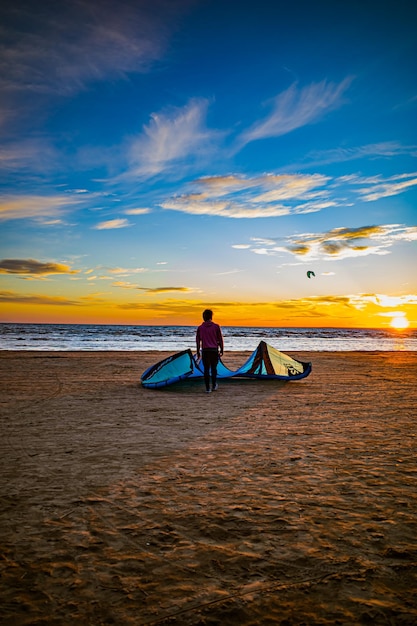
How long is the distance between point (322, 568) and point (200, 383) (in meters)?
8.17

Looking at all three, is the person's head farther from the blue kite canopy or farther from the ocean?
the ocean

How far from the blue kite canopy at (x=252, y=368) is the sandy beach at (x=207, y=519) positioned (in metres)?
3.35

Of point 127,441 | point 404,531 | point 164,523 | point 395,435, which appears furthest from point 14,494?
point 395,435

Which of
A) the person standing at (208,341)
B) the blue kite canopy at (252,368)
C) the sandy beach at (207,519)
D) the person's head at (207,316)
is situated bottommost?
the sandy beach at (207,519)

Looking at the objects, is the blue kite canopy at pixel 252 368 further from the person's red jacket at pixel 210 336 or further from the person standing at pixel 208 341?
the person's red jacket at pixel 210 336

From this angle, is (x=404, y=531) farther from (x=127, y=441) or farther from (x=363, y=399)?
(x=363, y=399)

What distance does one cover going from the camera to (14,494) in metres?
3.65

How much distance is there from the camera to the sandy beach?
2.30 m

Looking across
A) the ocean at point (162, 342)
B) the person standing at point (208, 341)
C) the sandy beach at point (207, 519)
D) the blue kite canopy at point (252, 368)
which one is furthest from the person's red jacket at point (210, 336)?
the ocean at point (162, 342)

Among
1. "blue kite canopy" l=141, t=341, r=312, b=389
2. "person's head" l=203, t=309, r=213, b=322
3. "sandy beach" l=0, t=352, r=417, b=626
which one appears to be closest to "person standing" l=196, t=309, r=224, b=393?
"person's head" l=203, t=309, r=213, b=322

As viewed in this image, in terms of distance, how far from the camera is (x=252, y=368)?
11.2 m

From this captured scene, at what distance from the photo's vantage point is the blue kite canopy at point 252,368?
1027 cm

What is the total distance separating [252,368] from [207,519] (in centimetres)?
804

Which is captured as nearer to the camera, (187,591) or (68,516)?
(187,591)
